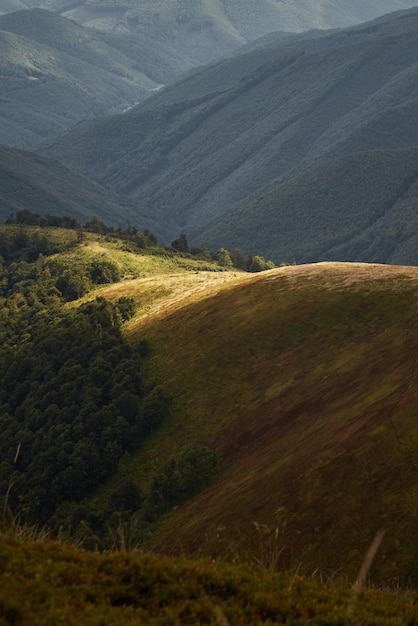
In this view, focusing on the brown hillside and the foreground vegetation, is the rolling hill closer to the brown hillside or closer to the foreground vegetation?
the brown hillside

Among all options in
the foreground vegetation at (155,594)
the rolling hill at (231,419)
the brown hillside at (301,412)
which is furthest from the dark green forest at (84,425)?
the foreground vegetation at (155,594)

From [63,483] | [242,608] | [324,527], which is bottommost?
[63,483]

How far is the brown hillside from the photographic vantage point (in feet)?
141

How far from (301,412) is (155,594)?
163 ft

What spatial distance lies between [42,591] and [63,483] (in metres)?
67.9

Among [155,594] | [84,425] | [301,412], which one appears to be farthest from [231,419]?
[155,594]

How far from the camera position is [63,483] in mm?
85938

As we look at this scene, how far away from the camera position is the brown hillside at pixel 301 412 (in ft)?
141

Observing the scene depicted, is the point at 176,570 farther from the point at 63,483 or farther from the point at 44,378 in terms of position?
the point at 44,378

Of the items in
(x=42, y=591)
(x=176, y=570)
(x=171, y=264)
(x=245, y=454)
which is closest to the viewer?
(x=42, y=591)

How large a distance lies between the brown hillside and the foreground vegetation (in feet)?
9.22

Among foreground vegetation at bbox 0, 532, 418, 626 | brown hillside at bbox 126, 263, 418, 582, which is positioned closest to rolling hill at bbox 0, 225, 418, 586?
brown hillside at bbox 126, 263, 418, 582

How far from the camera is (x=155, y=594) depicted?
21.6 m

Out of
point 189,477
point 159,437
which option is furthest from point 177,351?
point 189,477
